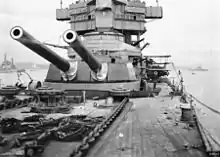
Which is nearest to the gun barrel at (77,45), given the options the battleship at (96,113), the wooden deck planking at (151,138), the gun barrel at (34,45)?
the battleship at (96,113)

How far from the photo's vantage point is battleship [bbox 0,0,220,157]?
114 inches

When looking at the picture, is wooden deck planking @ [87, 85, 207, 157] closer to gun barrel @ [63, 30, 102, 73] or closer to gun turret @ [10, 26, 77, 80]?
gun barrel @ [63, 30, 102, 73]

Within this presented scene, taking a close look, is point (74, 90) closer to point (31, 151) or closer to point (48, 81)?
point (48, 81)

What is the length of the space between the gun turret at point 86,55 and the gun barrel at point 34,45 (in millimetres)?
682

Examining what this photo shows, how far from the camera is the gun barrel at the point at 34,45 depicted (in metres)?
4.69

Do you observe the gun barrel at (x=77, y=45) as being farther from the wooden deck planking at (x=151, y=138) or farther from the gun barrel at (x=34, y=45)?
the wooden deck planking at (x=151, y=138)

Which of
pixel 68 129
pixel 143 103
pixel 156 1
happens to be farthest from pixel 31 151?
pixel 156 1

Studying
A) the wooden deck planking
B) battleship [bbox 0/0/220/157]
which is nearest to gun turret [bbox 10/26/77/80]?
battleship [bbox 0/0/220/157]

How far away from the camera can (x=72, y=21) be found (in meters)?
12.2

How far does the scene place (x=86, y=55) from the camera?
18.3 ft

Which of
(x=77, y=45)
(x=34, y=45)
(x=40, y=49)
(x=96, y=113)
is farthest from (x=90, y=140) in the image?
(x=40, y=49)

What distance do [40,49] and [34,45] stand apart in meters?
0.24

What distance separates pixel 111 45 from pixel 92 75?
2009 millimetres

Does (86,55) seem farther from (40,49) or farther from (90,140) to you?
(90,140)
